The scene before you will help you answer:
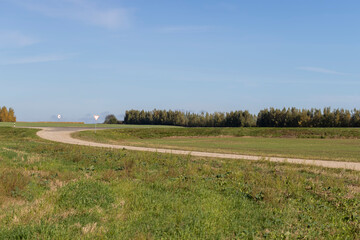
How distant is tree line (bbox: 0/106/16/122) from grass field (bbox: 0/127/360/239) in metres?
157

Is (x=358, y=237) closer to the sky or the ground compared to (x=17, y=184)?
closer to the ground

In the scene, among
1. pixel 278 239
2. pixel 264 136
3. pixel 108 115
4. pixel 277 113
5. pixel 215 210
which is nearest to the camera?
pixel 278 239

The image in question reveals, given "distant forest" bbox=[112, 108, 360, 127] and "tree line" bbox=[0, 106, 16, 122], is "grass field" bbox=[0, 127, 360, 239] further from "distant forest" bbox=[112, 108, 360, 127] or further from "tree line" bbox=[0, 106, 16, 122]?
"tree line" bbox=[0, 106, 16, 122]

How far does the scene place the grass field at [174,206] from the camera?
7.67m

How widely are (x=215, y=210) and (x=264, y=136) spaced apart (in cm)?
5028

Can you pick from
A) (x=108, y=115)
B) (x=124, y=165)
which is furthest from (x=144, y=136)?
(x=108, y=115)

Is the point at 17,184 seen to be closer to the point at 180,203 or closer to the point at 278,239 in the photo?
the point at 180,203

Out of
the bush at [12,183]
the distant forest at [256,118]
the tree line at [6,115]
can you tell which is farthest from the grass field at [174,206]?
the tree line at [6,115]

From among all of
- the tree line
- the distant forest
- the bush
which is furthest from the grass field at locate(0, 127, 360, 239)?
the tree line

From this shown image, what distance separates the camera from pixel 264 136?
57.2 m

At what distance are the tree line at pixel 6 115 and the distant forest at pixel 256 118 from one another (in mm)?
51921

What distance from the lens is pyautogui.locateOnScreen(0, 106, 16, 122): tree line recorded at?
151 metres

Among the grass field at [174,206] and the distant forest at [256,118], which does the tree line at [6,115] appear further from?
the grass field at [174,206]

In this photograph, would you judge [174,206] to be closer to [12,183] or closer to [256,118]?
[12,183]
